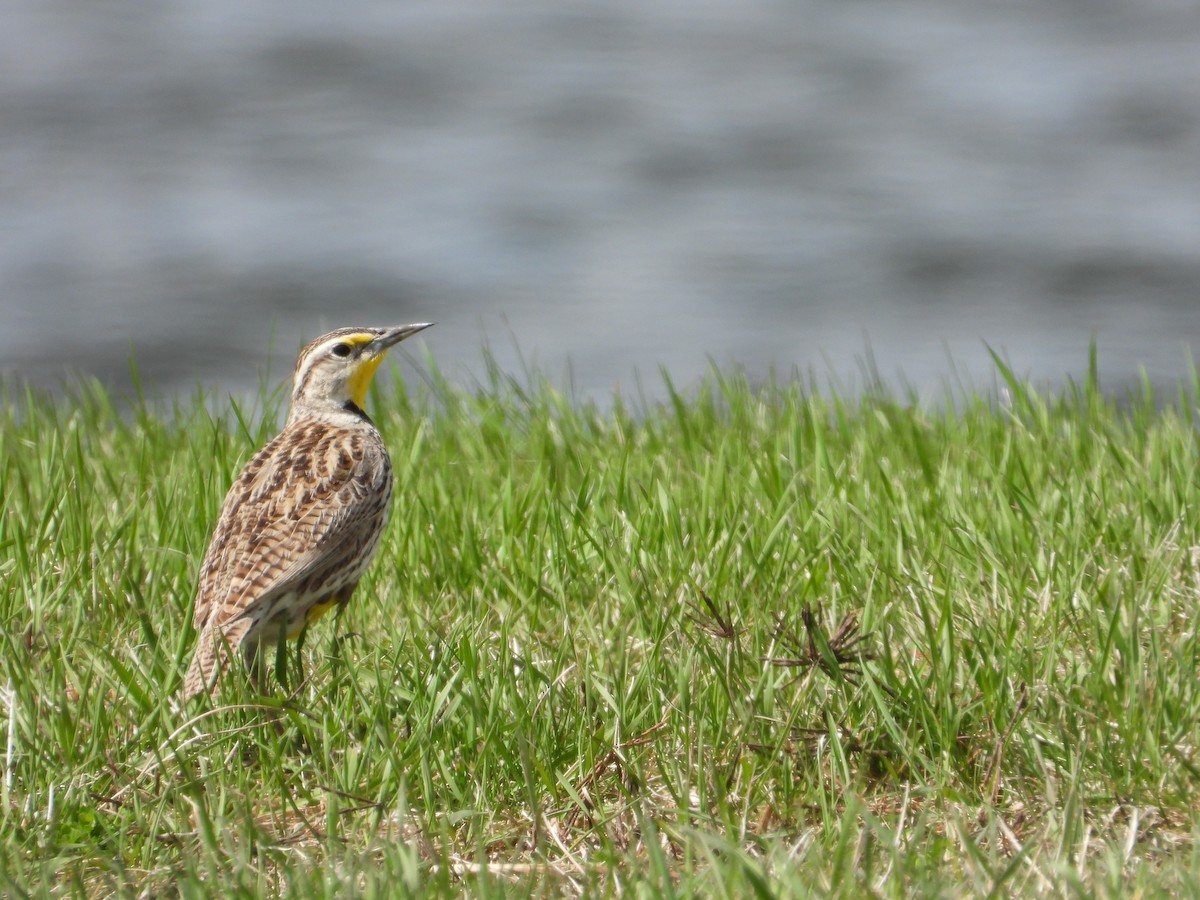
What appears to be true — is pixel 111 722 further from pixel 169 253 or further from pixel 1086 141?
pixel 1086 141

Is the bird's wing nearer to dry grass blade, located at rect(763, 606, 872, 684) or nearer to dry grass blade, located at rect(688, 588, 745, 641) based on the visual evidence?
dry grass blade, located at rect(688, 588, 745, 641)

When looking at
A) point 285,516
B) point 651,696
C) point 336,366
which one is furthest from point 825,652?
point 336,366

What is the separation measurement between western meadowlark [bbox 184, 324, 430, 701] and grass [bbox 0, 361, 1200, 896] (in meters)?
0.15

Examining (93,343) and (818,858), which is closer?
(818,858)

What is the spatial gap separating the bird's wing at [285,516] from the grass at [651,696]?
24cm

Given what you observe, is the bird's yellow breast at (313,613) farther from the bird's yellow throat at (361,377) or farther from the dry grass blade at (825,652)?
the dry grass blade at (825,652)

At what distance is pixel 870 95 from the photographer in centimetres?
2522

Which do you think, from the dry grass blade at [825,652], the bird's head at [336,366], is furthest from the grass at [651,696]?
the bird's head at [336,366]

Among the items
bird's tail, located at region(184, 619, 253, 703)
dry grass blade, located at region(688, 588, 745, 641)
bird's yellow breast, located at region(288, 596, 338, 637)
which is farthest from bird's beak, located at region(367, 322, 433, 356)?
dry grass blade, located at region(688, 588, 745, 641)

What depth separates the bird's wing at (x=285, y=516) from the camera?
499 centimetres

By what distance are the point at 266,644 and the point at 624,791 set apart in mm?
1662

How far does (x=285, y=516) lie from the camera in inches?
207

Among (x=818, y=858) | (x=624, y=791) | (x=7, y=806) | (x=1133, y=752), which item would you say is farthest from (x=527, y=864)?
(x=1133, y=752)

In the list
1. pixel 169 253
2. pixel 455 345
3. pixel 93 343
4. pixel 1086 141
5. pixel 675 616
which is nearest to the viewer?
pixel 675 616
